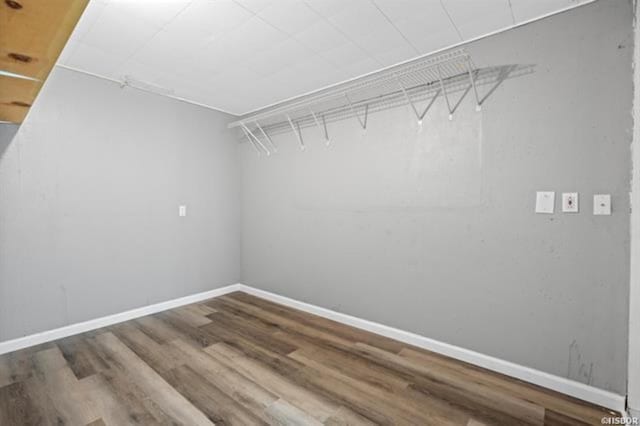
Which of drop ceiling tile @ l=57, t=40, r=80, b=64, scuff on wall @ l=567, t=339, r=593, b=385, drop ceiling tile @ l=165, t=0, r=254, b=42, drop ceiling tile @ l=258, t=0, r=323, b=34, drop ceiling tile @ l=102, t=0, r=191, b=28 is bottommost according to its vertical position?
scuff on wall @ l=567, t=339, r=593, b=385

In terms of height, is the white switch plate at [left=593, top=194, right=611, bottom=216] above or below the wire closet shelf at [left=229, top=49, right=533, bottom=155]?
below

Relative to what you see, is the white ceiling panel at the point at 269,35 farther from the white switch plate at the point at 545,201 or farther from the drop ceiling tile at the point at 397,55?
the white switch plate at the point at 545,201

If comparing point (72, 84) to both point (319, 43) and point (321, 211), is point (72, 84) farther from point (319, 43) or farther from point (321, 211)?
point (321, 211)

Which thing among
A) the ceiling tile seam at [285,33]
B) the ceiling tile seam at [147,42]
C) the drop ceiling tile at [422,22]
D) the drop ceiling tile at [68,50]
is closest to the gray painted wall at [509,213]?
the drop ceiling tile at [422,22]

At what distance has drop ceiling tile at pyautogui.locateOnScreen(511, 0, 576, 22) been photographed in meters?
1.76

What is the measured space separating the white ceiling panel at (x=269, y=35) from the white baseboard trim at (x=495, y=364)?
7.60 feet

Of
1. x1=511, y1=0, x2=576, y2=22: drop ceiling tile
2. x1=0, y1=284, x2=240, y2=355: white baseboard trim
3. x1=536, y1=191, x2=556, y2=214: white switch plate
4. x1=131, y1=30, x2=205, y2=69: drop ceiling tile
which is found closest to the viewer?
x1=511, y1=0, x2=576, y2=22: drop ceiling tile

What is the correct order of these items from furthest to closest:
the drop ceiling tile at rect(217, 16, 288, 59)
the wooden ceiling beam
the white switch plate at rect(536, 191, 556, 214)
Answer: the drop ceiling tile at rect(217, 16, 288, 59), the white switch plate at rect(536, 191, 556, 214), the wooden ceiling beam

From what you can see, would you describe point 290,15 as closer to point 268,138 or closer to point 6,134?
point 268,138

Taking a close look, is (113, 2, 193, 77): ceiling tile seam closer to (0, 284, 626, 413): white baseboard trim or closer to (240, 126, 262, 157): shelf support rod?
(240, 126, 262, 157): shelf support rod

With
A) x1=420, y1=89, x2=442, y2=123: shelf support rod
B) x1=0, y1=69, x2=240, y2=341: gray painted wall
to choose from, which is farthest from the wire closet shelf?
x1=0, y1=69, x2=240, y2=341: gray painted wall

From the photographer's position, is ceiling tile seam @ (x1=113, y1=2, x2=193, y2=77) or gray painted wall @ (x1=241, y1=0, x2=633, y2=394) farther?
ceiling tile seam @ (x1=113, y1=2, x2=193, y2=77)

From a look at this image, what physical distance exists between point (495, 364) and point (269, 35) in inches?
112

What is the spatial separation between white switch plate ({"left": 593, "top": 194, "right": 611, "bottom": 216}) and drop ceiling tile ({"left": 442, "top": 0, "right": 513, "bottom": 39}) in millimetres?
1261
